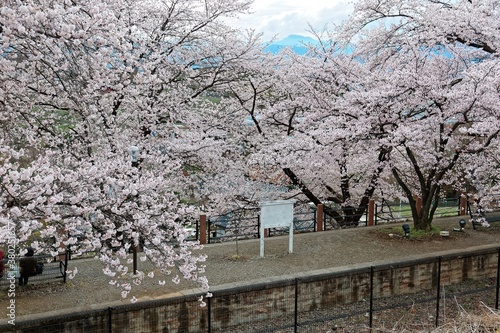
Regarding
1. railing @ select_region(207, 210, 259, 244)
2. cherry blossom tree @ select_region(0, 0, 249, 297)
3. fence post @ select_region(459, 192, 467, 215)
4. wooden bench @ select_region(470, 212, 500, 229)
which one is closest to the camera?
cherry blossom tree @ select_region(0, 0, 249, 297)

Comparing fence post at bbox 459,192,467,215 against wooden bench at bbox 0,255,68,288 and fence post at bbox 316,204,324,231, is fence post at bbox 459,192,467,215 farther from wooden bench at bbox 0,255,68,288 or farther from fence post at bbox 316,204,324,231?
wooden bench at bbox 0,255,68,288

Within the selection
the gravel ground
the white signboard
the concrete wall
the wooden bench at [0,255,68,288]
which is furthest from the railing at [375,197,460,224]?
the wooden bench at [0,255,68,288]

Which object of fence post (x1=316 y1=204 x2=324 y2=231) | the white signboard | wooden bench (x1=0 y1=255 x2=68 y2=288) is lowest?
wooden bench (x1=0 y1=255 x2=68 y2=288)

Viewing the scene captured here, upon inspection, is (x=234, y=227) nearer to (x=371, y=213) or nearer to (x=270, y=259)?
(x=270, y=259)

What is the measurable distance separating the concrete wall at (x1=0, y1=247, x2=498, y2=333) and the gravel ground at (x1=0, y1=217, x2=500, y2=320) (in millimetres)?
635

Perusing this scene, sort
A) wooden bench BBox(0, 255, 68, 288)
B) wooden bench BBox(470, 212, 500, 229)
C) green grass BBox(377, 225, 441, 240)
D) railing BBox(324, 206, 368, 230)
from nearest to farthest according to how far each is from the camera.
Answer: wooden bench BBox(0, 255, 68, 288) → green grass BBox(377, 225, 441, 240) → wooden bench BBox(470, 212, 500, 229) → railing BBox(324, 206, 368, 230)

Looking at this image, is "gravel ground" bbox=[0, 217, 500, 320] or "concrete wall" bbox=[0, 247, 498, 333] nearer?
"concrete wall" bbox=[0, 247, 498, 333]

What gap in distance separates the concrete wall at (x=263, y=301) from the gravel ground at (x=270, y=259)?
635mm

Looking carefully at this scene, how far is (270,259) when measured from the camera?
441 inches

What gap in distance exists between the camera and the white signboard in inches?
437

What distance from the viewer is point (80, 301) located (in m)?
8.31

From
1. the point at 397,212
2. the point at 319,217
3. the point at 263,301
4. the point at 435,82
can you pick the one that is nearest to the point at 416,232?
the point at 319,217

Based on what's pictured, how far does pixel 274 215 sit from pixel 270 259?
1056 mm

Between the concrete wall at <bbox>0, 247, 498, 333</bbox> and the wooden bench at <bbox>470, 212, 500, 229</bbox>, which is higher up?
the wooden bench at <bbox>470, 212, 500, 229</bbox>
